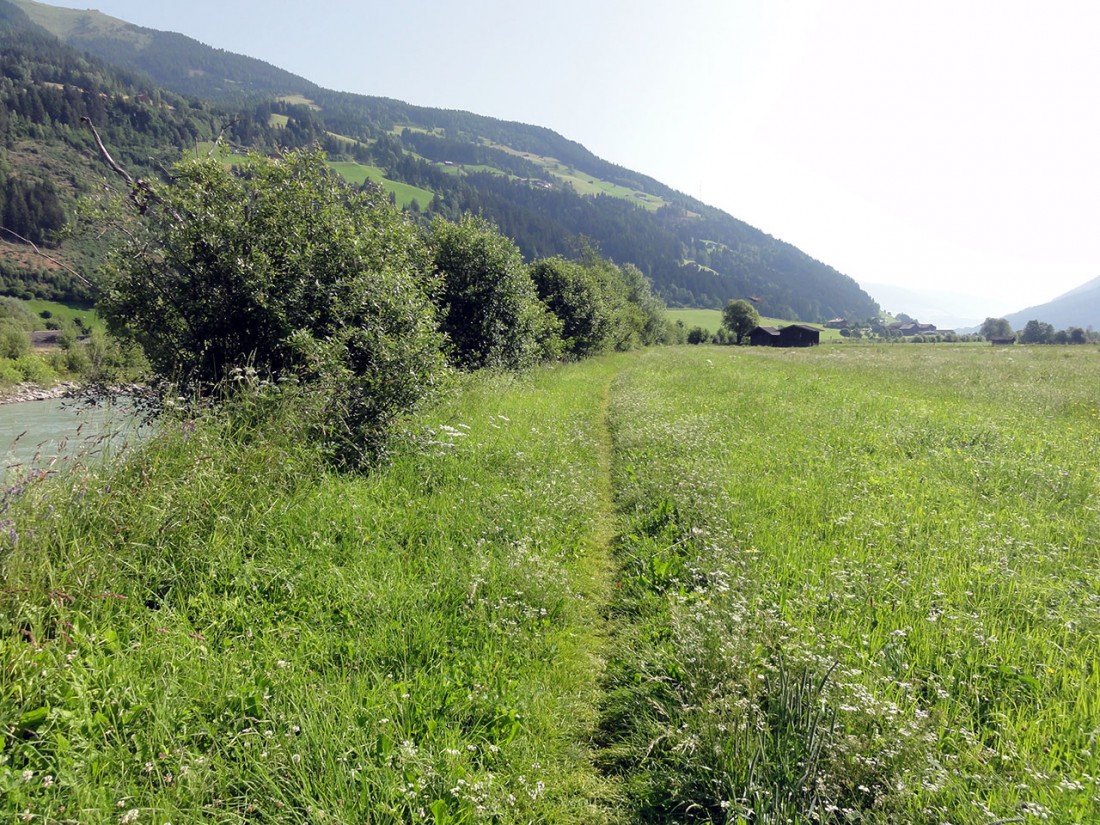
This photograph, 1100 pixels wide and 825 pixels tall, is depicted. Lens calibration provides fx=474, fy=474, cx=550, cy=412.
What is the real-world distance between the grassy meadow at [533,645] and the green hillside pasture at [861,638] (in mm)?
31

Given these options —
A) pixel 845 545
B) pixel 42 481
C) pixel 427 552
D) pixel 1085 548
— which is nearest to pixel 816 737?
pixel 845 545

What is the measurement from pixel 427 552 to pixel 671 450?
20.2 ft

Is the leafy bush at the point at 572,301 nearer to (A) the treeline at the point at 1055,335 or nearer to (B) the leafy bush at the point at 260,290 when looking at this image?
(B) the leafy bush at the point at 260,290

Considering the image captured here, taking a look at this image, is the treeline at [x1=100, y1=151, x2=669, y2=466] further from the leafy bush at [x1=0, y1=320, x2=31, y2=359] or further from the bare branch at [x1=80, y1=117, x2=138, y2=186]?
the leafy bush at [x1=0, y1=320, x2=31, y2=359]

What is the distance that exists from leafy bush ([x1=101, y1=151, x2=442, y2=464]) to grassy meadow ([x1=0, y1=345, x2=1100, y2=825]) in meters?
2.38

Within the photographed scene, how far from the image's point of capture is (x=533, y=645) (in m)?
4.55

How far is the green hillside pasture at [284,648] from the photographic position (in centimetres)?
286

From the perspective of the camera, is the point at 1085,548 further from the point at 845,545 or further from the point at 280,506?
the point at 280,506

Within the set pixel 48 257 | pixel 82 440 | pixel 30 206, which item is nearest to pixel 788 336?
pixel 48 257

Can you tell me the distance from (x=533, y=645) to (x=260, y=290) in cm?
891

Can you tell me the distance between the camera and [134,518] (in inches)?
185

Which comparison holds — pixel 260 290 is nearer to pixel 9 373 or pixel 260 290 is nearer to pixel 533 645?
pixel 533 645

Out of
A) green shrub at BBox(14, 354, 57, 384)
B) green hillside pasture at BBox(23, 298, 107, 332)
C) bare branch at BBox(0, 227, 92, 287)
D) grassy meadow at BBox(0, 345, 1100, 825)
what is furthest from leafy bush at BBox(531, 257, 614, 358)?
green hillside pasture at BBox(23, 298, 107, 332)

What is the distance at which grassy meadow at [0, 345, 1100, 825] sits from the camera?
2.86 meters
